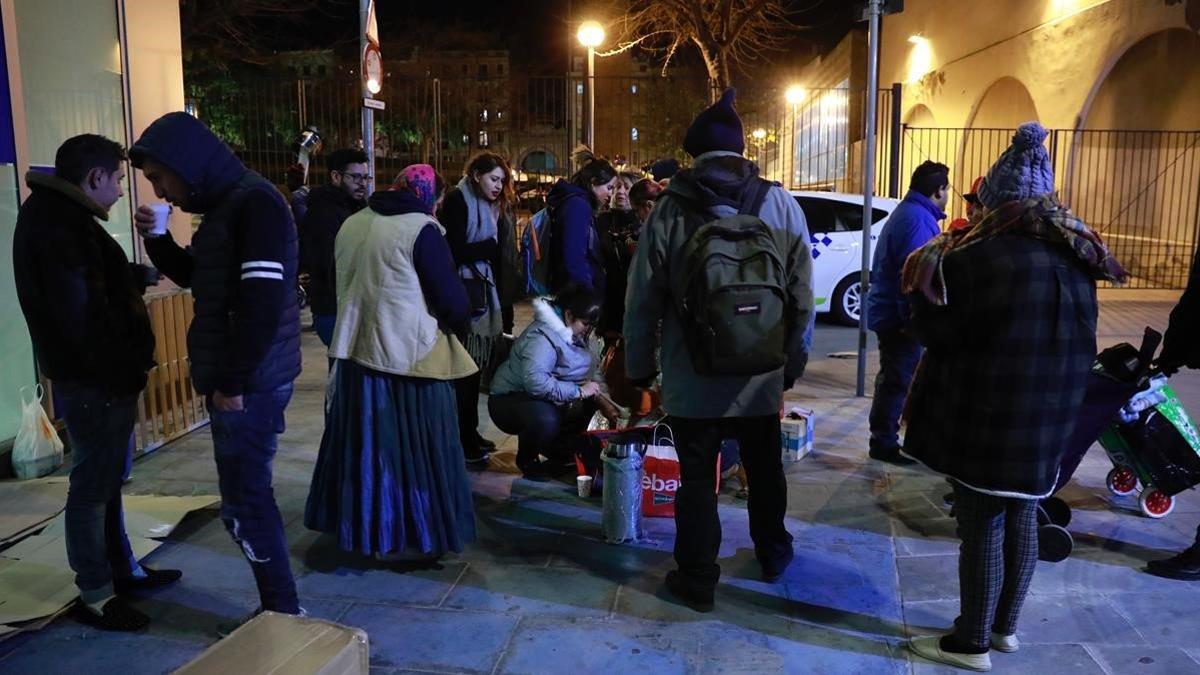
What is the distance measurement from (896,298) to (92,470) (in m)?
3.97

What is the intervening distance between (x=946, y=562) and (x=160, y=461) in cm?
427

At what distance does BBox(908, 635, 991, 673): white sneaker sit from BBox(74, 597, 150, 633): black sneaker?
9.21 feet

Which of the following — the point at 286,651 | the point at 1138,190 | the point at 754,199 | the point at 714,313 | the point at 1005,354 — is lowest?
the point at 286,651

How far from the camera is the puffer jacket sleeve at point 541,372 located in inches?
184

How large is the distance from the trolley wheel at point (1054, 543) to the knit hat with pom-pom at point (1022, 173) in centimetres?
168

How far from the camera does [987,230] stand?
297 cm

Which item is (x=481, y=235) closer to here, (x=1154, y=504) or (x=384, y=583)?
(x=384, y=583)

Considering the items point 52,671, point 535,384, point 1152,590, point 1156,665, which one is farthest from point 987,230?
point 52,671

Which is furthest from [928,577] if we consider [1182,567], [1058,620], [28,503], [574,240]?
[28,503]

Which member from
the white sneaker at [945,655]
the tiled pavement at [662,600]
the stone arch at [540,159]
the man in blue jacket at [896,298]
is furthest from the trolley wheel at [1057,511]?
the stone arch at [540,159]

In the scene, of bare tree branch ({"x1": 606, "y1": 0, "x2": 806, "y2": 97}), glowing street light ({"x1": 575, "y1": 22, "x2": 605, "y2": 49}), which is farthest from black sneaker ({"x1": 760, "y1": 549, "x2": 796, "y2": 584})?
bare tree branch ({"x1": 606, "y1": 0, "x2": 806, "y2": 97})

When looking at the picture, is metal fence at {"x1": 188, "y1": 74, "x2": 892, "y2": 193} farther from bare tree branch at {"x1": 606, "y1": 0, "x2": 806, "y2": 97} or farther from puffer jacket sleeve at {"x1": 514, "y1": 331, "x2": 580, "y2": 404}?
puffer jacket sleeve at {"x1": 514, "y1": 331, "x2": 580, "y2": 404}

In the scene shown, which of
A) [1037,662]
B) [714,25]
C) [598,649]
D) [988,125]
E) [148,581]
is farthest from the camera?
[988,125]

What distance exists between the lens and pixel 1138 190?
1506cm
